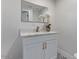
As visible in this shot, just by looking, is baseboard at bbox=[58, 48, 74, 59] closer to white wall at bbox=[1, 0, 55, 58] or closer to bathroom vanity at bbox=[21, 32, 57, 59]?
bathroom vanity at bbox=[21, 32, 57, 59]

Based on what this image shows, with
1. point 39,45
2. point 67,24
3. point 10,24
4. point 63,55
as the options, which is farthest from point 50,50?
point 10,24

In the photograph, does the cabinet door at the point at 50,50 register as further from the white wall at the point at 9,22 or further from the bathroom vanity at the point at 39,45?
the white wall at the point at 9,22

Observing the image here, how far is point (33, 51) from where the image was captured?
6.27 feet

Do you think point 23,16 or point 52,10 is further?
point 52,10

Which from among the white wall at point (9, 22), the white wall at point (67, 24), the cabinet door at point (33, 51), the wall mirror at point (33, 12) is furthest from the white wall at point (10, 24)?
the white wall at point (67, 24)

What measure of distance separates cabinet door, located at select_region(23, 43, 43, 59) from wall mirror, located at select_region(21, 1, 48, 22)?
2.35 ft

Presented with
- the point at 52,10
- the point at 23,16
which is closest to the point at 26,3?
the point at 23,16

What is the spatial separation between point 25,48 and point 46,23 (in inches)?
52.4

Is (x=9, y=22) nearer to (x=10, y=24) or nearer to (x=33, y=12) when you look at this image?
(x=10, y=24)

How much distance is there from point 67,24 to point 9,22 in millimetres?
1703

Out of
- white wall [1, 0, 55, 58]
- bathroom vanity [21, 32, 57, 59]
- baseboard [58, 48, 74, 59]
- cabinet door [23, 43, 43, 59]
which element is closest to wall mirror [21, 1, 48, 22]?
white wall [1, 0, 55, 58]

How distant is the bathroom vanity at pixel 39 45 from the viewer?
70.1 inches

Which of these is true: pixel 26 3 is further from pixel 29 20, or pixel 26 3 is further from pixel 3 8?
pixel 3 8

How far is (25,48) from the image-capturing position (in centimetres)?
175
